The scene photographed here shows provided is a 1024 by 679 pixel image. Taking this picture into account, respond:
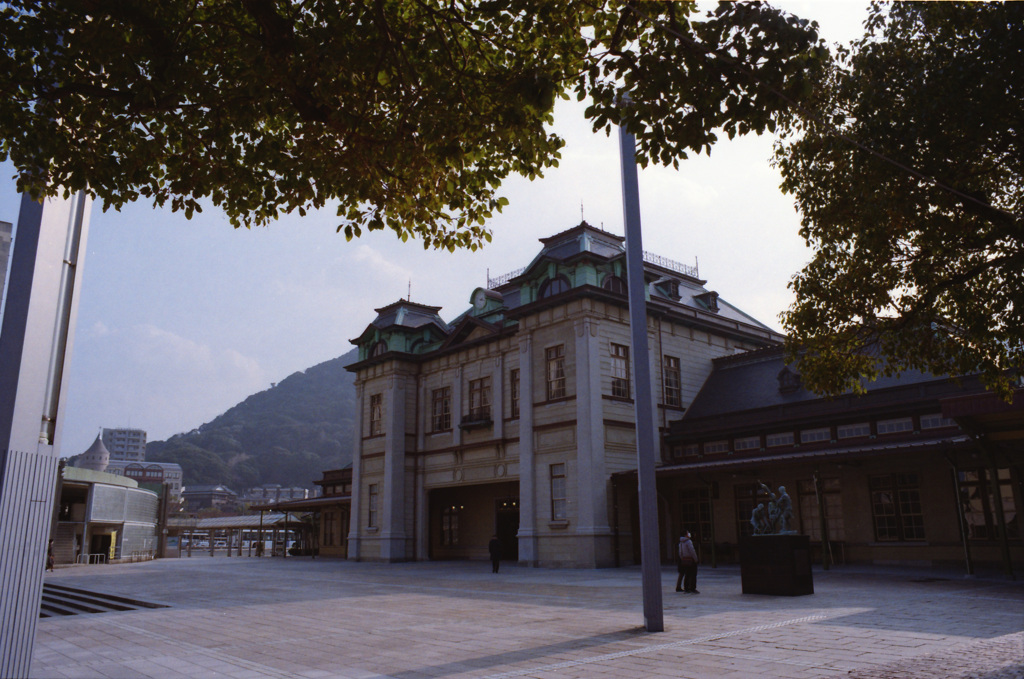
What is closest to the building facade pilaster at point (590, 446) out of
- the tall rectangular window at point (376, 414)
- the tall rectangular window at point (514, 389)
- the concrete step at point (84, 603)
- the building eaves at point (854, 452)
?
the building eaves at point (854, 452)

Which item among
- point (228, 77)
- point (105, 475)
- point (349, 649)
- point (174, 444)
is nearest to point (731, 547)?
point (349, 649)

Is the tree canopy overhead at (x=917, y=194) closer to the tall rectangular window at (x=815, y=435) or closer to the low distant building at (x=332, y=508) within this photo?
the tall rectangular window at (x=815, y=435)

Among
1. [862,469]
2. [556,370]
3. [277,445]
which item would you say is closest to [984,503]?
[862,469]

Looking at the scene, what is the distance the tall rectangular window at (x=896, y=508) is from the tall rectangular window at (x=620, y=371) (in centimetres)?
939

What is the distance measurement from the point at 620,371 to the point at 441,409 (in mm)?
11159

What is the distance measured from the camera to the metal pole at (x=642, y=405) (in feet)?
36.7

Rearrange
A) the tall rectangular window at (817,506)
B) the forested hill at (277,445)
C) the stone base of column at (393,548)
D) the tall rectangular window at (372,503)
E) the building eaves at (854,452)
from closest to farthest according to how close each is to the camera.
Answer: the building eaves at (854,452) → the tall rectangular window at (817,506) → the stone base of column at (393,548) → the tall rectangular window at (372,503) → the forested hill at (277,445)

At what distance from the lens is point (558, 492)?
97.5 feet

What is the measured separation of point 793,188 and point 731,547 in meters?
19.3

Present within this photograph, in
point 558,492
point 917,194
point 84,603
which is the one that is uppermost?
point 917,194

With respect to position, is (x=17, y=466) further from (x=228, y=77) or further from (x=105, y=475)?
(x=105, y=475)

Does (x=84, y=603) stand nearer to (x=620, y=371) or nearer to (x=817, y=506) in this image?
(x=620, y=371)

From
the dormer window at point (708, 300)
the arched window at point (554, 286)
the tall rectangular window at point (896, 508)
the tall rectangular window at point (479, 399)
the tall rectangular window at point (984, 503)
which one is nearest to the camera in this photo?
the tall rectangular window at point (984, 503)

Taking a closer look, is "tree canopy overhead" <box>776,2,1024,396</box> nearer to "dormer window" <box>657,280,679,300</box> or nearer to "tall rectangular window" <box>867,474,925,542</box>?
"tall rectangular window" <box>867,474,925,542</box>
